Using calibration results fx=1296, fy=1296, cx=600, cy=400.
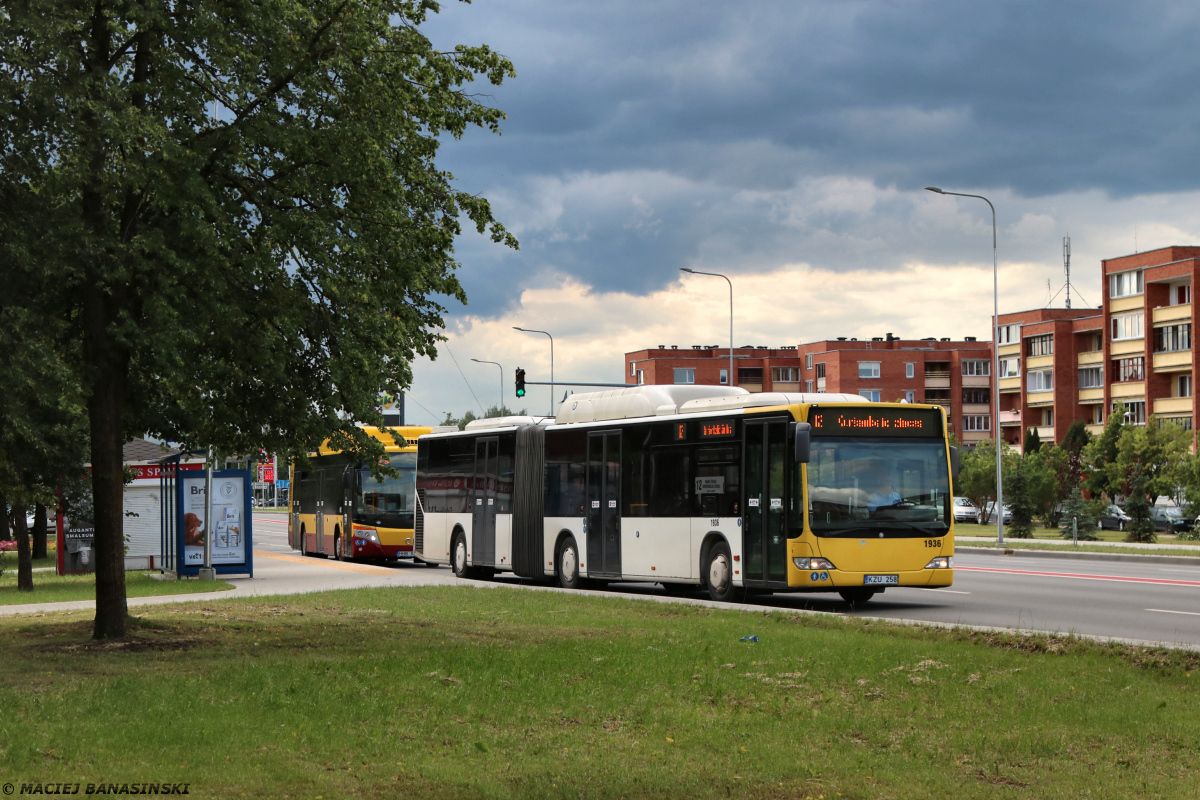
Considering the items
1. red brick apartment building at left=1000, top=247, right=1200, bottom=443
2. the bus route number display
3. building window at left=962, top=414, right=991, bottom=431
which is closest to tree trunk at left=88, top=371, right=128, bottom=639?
the bus route number display

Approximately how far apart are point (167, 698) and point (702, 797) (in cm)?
473

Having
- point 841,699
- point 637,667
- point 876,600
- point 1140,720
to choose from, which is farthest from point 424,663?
point 876,600

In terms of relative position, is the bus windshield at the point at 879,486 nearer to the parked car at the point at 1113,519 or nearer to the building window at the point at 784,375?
the parked car at the point at 1113,519

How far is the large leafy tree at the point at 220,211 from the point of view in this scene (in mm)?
Result: 12664

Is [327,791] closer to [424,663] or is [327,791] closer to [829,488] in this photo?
[424,663]

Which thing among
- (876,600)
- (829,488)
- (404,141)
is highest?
(404,141)

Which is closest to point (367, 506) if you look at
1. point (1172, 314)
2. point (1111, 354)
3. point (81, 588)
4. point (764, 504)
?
point (81, 588)

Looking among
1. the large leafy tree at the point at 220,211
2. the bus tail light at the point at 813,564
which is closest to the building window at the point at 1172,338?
the bus tail light at the point at 813,564

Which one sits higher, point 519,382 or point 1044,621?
point 519,382

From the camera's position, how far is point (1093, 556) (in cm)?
3681

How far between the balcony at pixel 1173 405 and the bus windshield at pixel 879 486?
2632 inches

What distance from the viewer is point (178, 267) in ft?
41.7

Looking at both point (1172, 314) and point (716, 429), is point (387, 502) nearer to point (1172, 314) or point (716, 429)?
point (716, 429)

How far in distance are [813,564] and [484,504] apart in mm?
11185
